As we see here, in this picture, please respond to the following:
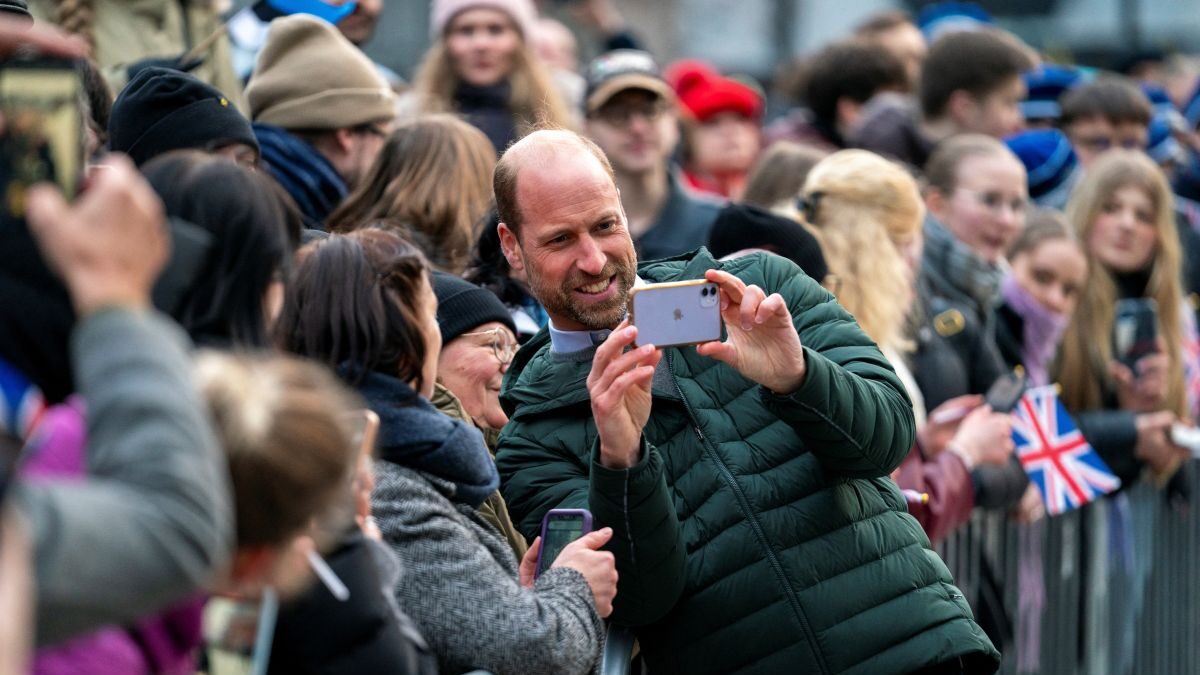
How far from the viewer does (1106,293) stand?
7.94 metres

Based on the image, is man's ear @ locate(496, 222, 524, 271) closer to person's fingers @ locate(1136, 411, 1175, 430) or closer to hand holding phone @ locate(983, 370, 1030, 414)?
hand holding phone @ locate(983, 370, 1030, 414)

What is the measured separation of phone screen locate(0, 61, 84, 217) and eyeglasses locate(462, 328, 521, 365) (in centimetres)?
215

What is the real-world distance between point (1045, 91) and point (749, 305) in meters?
7.15

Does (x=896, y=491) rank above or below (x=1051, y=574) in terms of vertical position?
above

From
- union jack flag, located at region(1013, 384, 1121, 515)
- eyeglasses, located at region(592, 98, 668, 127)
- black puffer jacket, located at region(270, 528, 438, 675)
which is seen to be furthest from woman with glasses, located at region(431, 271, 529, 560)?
eyeglasses, located at region(592, 98, 668, 127)

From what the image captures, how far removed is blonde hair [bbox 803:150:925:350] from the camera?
19.6ft

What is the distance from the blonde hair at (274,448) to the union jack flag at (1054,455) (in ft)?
14.3

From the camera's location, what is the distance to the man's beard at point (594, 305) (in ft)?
13.9

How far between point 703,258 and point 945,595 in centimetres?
95

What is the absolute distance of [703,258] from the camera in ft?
13.9

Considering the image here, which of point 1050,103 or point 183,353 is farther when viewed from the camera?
point 1050,103

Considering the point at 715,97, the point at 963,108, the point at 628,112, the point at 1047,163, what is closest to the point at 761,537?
the point at 628,112

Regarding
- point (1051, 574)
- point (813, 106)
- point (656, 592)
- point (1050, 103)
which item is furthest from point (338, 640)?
point (1050, 103)

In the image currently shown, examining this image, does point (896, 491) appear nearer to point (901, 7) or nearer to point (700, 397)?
point (700, 397)
